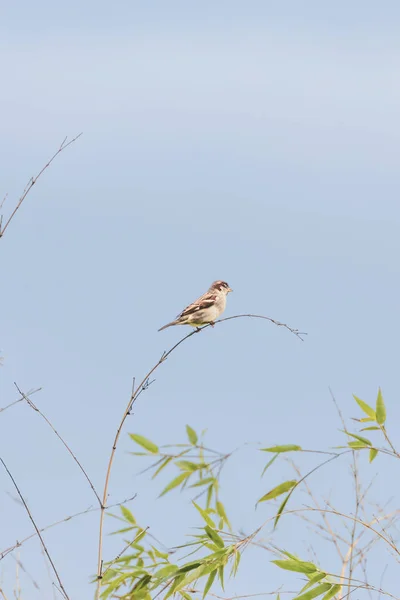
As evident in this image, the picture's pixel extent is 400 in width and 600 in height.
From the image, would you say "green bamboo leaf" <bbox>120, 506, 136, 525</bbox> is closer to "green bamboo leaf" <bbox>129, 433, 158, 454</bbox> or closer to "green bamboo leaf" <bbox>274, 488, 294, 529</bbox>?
"green bamboo leaf" <bbox>129, 433, 158, 454</bbox>

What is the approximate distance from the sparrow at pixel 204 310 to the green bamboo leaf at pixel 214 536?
15.0 ft

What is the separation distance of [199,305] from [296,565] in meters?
5.37

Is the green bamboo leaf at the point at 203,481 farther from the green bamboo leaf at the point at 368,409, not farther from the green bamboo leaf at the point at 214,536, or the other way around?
the green bamboo leaf at the point at 368,409

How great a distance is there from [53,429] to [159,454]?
86cm

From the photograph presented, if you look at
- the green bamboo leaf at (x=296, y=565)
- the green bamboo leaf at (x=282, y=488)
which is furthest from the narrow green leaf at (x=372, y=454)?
the green bamboo leaf at (x=296, y=565)

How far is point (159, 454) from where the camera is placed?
5.14 metres

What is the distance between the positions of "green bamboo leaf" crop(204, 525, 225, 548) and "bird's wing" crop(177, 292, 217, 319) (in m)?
5.15

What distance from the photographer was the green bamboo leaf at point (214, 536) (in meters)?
4.92

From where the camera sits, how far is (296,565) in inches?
196

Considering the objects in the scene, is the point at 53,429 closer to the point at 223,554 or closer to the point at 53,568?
the point at 53,568

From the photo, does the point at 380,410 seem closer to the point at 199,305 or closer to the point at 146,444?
the point at 146,444

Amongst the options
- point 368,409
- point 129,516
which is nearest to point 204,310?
point 129,516

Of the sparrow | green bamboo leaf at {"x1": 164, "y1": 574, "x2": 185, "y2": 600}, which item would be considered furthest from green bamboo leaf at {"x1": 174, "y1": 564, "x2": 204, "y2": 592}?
the sparrow

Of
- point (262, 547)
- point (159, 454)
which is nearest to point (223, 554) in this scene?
point (262, 547)
